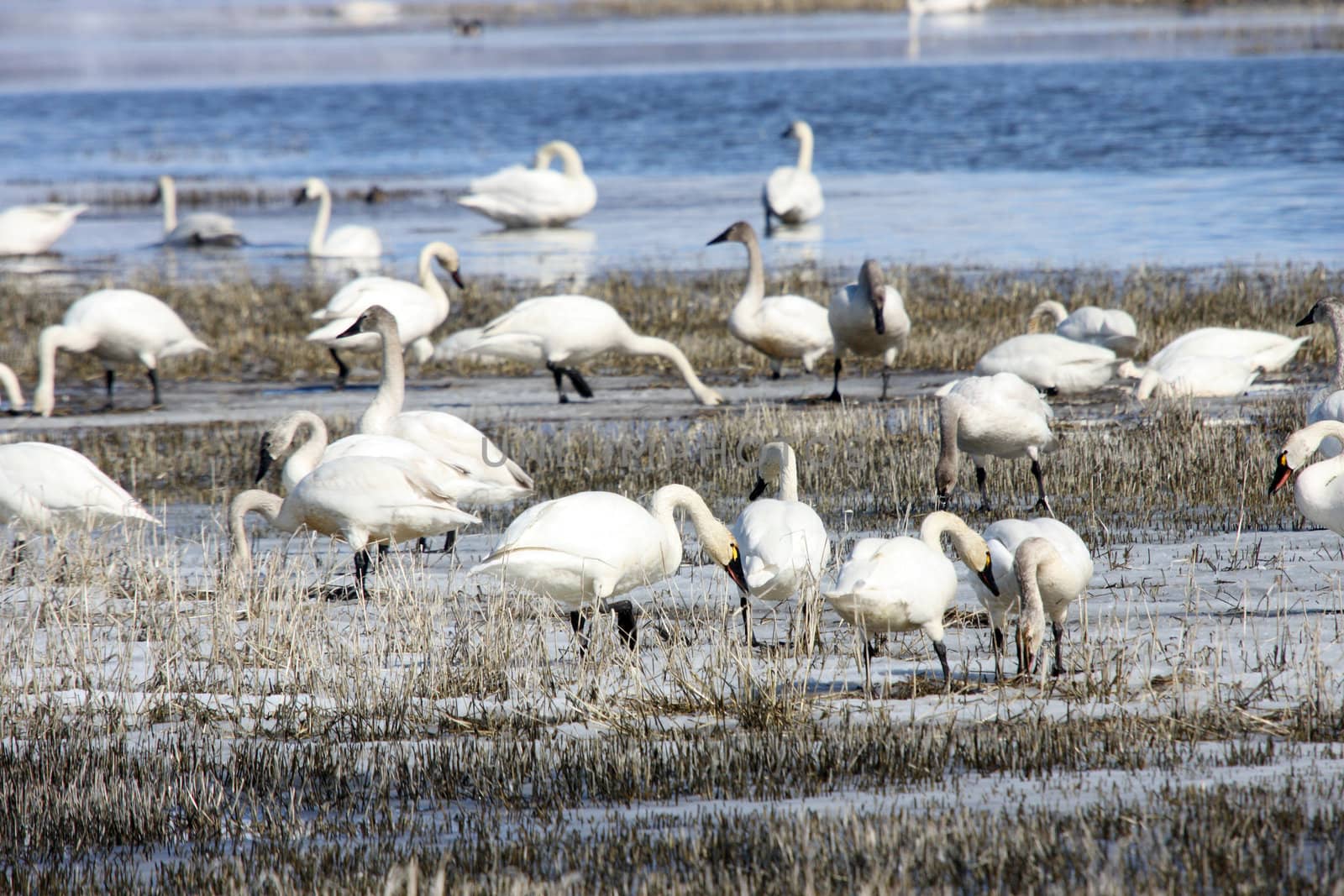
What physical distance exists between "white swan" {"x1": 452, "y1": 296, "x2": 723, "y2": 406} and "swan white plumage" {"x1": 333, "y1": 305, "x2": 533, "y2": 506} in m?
2.66

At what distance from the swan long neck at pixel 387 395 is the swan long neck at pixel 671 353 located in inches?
102

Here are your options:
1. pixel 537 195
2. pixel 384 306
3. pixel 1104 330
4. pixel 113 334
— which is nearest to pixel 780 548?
pixel 1104 330

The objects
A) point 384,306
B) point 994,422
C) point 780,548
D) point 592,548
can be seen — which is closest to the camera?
point 592,548

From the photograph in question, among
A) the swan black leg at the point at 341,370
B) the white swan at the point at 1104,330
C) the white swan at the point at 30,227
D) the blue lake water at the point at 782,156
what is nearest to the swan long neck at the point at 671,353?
the swan black leg at the point at 341,370

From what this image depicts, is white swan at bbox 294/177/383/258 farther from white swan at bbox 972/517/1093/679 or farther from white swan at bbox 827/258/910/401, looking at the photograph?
white swan at bbox 972/517/1093/679

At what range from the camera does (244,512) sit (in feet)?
25.1

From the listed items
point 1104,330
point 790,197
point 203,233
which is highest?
point 790,197

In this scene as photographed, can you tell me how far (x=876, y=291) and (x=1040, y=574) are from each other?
6425 millimetres

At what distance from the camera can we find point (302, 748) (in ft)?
16.7

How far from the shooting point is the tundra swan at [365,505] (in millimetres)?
7391

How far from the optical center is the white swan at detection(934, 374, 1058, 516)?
27.4 ft

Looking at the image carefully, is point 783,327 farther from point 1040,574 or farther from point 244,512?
point 1040,574

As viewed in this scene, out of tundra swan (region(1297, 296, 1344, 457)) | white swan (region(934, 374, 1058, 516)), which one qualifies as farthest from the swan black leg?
tundra swan (region(1297, 296, 1344, 457))

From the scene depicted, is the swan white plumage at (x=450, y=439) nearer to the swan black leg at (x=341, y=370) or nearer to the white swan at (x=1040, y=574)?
the white swan at (x=1040, y=574)
